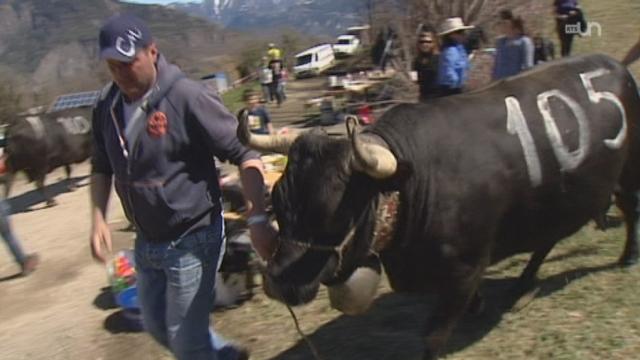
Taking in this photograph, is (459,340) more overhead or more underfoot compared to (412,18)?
more underfoot

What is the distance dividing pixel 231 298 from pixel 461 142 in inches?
97.2

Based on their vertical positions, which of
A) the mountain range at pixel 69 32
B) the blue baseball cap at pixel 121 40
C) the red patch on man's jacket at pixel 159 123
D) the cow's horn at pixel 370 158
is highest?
the blue baseball cap at pixel 121 40

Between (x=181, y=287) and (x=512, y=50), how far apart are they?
176 inches

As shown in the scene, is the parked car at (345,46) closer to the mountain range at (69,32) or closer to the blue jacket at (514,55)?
the blue jacket at (514,55)

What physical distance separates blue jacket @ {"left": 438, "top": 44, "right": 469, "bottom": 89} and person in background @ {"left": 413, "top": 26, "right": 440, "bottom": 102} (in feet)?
0.32

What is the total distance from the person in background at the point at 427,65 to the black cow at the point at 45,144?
661 centimetres

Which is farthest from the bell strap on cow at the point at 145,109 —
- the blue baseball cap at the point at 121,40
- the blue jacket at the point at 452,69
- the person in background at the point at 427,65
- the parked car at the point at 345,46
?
the parked car at the point at 345,46

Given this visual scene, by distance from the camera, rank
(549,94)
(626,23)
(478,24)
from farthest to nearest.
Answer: (626,23), (478,24), (549,94)

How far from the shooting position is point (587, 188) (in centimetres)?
429

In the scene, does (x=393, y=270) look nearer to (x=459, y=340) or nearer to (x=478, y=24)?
(x=459, y=340)

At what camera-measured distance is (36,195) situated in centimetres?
1214

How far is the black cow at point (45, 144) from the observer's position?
11047 millimetres

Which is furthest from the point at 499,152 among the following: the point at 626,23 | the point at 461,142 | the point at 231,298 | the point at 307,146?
the point at 626,23

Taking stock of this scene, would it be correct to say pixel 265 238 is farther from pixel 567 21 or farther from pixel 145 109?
pixel 567 21
